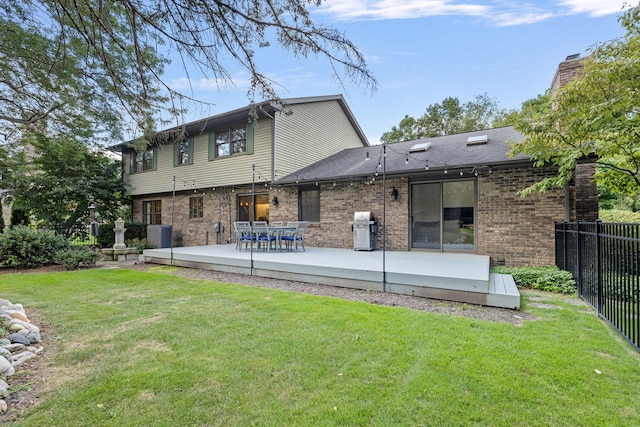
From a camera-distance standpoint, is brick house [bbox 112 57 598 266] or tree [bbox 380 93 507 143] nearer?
brick house [bbox 112 57 598 266]

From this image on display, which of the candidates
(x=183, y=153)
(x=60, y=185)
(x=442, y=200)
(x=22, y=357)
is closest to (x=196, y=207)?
(x=183, y=153)

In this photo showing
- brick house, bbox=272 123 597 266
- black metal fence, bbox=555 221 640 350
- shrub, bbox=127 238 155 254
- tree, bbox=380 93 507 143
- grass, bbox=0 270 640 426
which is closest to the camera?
grass, bbox=0 270 640 426

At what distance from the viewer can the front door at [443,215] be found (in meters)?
7.87

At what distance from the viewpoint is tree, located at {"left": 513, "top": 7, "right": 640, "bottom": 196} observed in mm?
4977

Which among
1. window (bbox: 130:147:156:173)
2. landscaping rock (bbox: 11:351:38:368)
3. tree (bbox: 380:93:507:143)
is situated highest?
tree (bbox: 380:93:507:143)

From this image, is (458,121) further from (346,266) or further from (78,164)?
(78,164)

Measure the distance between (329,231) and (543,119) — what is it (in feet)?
20.1

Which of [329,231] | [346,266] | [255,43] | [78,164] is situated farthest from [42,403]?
[78,164]

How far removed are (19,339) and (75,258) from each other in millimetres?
6300

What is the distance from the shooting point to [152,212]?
14977 millimetres

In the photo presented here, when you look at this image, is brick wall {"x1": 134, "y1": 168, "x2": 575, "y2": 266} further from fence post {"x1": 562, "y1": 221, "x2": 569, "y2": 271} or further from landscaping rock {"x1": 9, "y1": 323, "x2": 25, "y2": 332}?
landscaping rock {"x1": 9, "y1": 323, "x2": 25, "y2": 332}

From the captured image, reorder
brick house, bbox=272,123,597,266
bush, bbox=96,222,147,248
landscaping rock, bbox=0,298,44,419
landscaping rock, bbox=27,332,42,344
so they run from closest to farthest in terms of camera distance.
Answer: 1. landscaping rock, bbox=0,298,44,419
2. landscaping rock, bbox=27,332,42,344
3. brick house, bbox=272,123,597,266
4. bush, bbox=96,222,147,248

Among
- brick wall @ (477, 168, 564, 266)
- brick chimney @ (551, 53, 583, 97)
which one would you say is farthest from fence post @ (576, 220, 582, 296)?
brick chimney @ (551, 53, 583, 97)

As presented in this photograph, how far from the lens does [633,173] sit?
575 centimetres
